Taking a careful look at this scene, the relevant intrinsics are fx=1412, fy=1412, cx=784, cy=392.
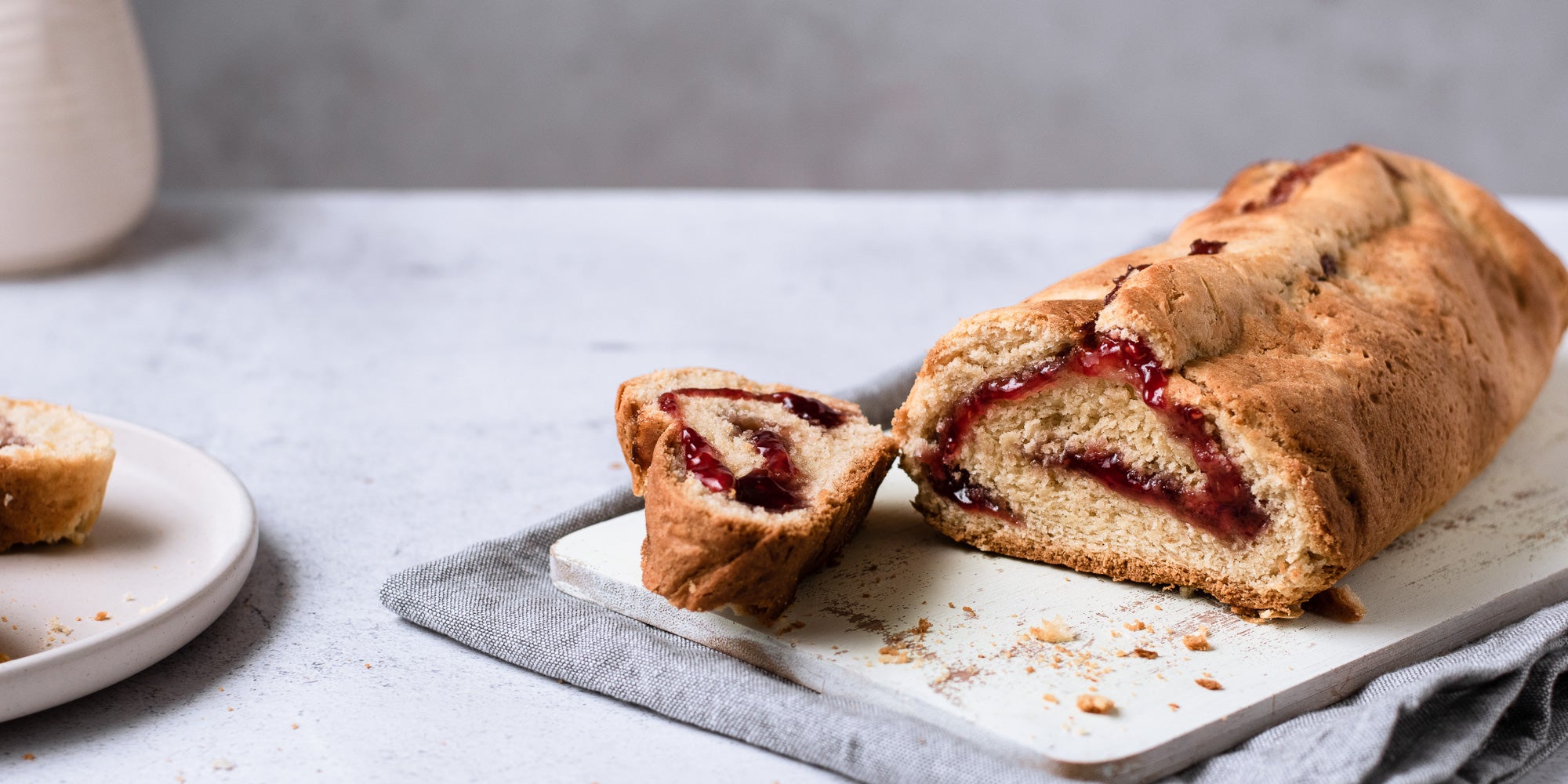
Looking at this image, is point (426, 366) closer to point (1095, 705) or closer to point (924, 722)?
point (924, 722)

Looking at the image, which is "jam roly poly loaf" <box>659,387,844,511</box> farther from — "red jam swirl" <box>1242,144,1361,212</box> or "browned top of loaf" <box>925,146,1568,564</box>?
"red jam swirl" <box>1242,144,1361,212</box>

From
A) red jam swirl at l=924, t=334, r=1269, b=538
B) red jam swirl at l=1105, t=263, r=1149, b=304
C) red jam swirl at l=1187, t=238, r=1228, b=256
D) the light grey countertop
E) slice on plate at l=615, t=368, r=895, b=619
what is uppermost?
red jam swirl at l=1187, t=238, r=1228, b=256

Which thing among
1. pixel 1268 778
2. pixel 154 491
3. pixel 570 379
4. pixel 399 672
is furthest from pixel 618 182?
pixel 1268 778

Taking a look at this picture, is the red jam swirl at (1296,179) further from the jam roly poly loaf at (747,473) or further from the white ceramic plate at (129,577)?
the white ceramic plate at (129,577)

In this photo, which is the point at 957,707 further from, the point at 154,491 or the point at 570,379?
the point at 570,379

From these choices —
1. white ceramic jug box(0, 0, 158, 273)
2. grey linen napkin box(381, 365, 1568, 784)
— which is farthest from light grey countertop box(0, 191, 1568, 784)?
white ceramic jug box(0, 0, 158, 273)

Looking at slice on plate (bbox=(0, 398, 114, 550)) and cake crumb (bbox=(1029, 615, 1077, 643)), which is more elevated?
cake crumb (bbox=(1029, 615, 1077, 643))

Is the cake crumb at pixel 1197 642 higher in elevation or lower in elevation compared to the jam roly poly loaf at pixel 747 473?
lower

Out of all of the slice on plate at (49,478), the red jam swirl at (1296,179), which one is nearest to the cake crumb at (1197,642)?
the red jam swirl at (1296,179)
